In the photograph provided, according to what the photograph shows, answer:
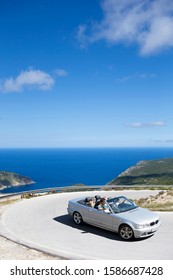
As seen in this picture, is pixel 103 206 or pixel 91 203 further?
pixel 91 203

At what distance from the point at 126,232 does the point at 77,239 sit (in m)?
1.87

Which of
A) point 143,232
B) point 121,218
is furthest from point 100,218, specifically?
point 143,232

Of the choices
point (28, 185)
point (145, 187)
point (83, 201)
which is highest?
point (83, 201)

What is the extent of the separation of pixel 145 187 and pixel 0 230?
21021 mm

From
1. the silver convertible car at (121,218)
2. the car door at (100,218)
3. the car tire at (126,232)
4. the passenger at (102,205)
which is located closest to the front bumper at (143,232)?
the silver convertible car at (121,218)

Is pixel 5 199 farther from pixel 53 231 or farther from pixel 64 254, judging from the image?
pixel 64 254

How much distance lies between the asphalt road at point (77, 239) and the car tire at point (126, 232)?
7.4 inches

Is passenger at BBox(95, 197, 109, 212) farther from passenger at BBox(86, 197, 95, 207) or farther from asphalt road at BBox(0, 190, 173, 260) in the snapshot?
asphalt road at BBox(0, 190, 173, 260)

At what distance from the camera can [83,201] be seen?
12633 mm

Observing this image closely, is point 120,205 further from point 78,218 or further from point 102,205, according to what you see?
point 78,218

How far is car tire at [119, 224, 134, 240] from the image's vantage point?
10.2 m

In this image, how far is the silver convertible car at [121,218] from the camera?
10078 mm

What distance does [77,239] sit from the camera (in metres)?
10.6
